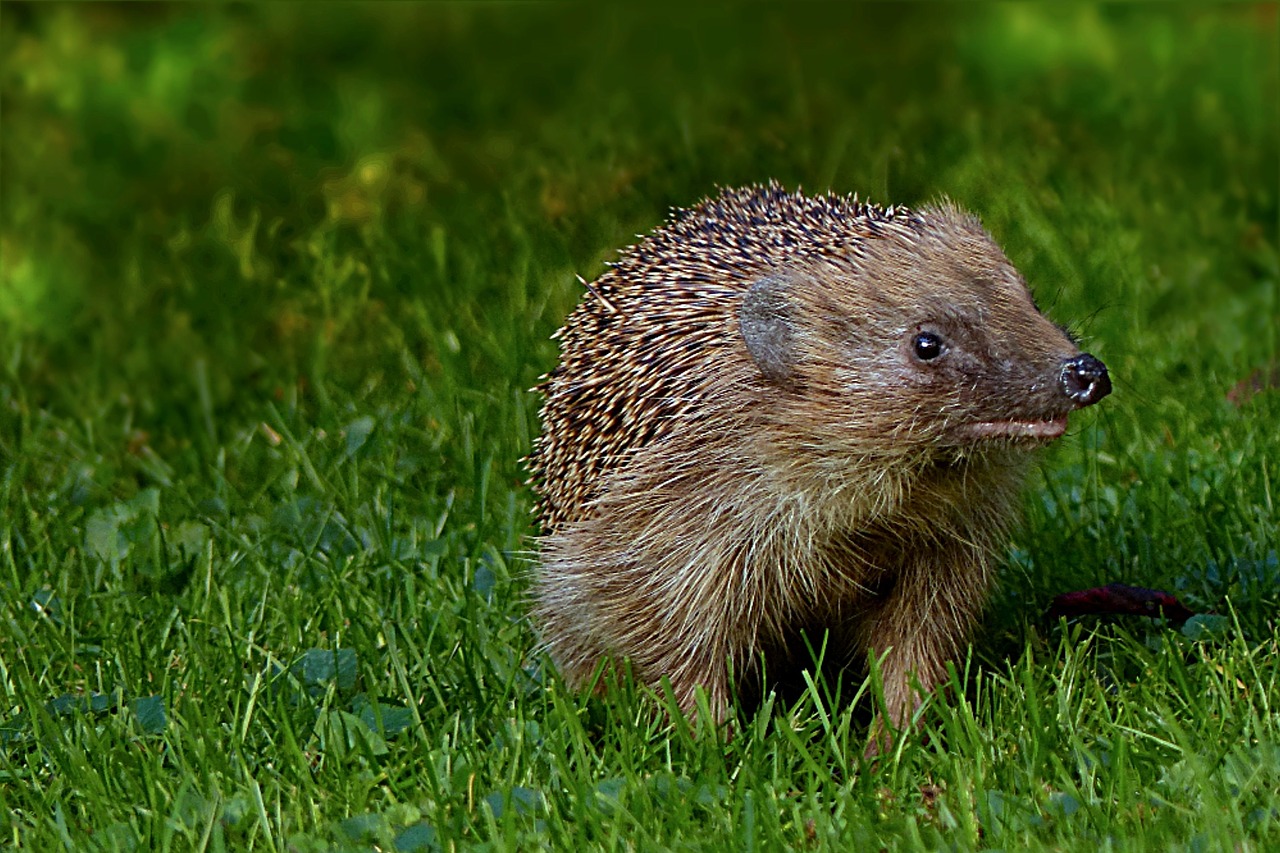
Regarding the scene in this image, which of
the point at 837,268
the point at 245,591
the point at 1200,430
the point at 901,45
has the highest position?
the point at 901,45

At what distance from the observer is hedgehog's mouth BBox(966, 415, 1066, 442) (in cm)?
414

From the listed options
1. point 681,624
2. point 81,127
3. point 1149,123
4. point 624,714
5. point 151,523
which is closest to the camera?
point 624,714

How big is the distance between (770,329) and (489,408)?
2066 mm

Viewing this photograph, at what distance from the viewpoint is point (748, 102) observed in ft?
29.4

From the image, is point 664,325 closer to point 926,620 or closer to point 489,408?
point 926,620

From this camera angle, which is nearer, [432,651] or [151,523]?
[432,651]

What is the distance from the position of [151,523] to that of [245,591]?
67 centimetres

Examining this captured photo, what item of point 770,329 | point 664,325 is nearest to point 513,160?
point 664,325

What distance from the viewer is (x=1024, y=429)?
164 inches

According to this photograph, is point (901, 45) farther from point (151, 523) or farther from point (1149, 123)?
point (151, 523)

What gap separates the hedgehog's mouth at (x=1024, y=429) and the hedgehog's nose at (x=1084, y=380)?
74 mm

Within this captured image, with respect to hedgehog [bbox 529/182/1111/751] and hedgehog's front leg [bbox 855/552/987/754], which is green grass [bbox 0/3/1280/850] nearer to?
hedgehog's front leg [bbox 855/552/987/754]

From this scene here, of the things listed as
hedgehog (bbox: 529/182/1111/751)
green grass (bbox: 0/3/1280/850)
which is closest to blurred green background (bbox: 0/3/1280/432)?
green grass (bbox: 0/3/1280/850)

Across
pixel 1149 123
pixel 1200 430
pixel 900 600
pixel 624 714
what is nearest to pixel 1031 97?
pixel 1149 123
